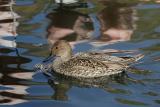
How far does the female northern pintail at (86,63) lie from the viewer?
8203 mm

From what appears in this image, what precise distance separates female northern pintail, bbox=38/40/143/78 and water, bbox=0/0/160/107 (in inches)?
7.1

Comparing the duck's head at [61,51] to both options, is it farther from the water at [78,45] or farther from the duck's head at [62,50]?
the water at [78,45]

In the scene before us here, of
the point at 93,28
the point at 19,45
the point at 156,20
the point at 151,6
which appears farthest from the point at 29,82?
the point at 151,6

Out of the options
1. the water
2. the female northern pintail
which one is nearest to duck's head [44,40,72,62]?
the female northern pintail

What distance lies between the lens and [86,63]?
8297mm

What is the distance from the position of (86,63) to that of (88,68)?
0.27 ft

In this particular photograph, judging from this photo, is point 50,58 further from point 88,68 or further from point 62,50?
point 88,68

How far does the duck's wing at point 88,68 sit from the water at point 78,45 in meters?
→ 0.19

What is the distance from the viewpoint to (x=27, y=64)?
8.64m

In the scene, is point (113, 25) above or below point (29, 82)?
above

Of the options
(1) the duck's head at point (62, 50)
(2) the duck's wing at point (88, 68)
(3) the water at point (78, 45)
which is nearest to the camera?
(3) the water at point (78, 45)

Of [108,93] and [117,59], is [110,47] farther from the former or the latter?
[108,93]

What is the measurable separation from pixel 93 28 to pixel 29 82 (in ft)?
8.98

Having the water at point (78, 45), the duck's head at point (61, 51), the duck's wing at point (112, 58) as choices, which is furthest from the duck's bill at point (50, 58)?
the duck's wing at point (112, 58)
